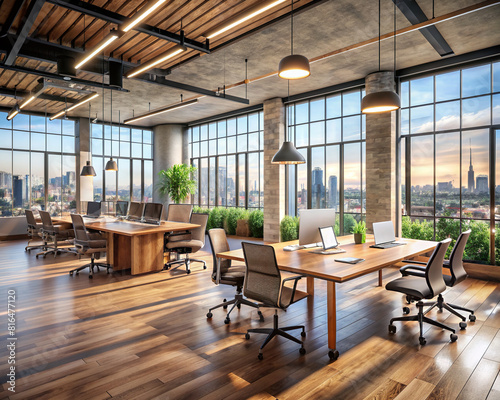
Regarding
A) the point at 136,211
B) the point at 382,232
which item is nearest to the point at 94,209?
the point at 136,211

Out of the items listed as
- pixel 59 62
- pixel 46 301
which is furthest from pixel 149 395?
pixel 59 62

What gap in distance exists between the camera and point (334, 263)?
3.55 meters

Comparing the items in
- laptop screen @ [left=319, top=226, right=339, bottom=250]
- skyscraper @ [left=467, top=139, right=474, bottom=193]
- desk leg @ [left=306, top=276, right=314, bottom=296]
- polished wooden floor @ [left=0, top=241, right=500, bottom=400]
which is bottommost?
polished wooden floor @ [left=0, top=241, right=500, bottom=400]

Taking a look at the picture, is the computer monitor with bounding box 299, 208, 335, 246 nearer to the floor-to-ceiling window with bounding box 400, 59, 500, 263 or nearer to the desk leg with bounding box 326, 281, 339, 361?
the desk leg with bounding box 326, 281, 339, 361

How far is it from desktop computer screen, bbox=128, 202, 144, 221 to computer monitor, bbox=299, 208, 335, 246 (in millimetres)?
4481

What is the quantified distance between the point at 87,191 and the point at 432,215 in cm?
1045

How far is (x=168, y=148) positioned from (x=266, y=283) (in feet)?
34.7

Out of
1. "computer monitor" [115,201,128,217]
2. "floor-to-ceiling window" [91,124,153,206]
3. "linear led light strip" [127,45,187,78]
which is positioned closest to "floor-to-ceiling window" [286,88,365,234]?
"computer monitor" [115,201,128,217]

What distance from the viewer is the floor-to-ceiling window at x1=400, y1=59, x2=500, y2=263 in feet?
20.4

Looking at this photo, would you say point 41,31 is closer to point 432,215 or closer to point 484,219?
point 432,215

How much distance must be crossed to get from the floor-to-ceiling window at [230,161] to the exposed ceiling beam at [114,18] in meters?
5.65

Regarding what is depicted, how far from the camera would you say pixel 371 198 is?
7277 mm

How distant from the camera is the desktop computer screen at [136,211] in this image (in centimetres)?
764

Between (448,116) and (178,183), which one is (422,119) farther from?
(178,183)
